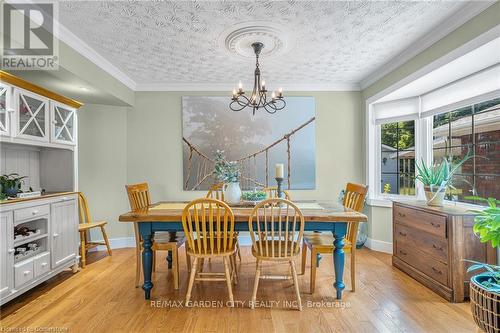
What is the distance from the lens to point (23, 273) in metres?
2.37

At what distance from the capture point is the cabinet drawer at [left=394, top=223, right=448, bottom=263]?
246 cm

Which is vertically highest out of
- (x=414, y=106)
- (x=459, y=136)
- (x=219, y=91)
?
(x=219, y=91)

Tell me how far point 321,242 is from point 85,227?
2829 millimetres

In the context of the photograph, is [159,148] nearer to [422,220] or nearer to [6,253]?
[6,253]

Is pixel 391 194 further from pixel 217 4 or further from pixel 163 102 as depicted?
pixel 163 102

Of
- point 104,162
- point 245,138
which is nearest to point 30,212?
point 104,162

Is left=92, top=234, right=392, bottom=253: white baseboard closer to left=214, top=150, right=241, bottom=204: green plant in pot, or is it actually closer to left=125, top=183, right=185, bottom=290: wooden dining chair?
left=125, top=183, right=185, bottom=290: wooden dining chair

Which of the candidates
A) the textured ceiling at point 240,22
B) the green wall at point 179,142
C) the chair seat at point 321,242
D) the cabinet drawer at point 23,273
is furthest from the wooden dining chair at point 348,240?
the cabinet drawer at point 23,273

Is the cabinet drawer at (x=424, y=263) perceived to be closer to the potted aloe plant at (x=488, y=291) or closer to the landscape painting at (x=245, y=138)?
the potted aloe plant at (x=488, y=291)

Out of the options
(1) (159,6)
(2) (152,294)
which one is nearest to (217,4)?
(1) (159,6)

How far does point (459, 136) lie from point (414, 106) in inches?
28.9

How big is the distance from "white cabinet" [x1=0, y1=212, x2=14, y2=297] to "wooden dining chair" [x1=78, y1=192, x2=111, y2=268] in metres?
1.04

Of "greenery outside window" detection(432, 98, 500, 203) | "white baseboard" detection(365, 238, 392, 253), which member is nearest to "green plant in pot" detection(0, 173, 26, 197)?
"white baseboard" detection(365, 238, 392, 253)

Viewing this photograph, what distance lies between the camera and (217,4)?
7.07 ft
